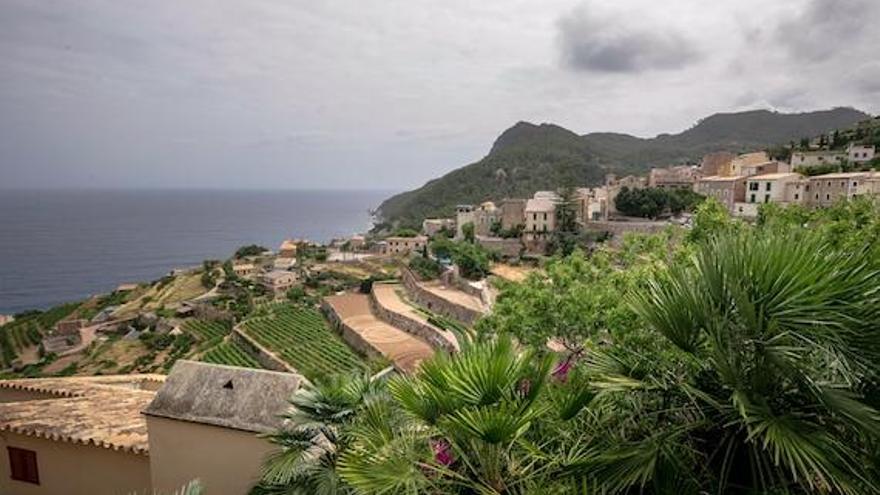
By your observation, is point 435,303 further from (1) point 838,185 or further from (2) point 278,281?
(1) point 838,185

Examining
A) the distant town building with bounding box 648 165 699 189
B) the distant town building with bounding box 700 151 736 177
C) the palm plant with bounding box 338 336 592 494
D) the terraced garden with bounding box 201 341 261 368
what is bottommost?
the terraced garden with bounding box 201 341 261 368

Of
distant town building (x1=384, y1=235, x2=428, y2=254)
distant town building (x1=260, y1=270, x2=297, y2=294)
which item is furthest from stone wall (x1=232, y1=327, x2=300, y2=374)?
distant town building (x1=384, y1=235, x2=428, y2=254)

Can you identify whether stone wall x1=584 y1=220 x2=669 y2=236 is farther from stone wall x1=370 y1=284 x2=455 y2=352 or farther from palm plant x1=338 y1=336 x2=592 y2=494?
palm plant x1=338 y1=336 x2=592 y2=494

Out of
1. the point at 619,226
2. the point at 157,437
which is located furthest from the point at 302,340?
the point at 619,226

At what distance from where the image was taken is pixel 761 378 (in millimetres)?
2900

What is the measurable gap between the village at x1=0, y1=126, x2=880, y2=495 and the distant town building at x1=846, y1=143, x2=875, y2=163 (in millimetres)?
259

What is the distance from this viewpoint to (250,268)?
67.9m

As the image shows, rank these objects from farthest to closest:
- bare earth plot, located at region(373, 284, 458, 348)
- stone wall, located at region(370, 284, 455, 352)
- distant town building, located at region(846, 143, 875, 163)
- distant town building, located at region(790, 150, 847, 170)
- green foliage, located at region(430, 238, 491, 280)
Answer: distant town building, located at region(790, 150, 847, 170) < green foliage, located at region(430, 238, 491, 280) < distant town building, located at region(846, 143, 875, 163) < bare earth plot, located at region(373, 284, 458, 348) < stone wall, located at region(370, 284, 455, 352)

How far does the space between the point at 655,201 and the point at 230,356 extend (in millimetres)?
40264

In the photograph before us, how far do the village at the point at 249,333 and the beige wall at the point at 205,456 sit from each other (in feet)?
0.06

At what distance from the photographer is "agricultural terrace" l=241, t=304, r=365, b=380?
103 ft

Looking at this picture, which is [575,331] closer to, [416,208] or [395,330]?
[395,330]

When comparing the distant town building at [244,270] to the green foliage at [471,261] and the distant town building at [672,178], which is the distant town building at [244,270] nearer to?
the green foliage at [471,261]

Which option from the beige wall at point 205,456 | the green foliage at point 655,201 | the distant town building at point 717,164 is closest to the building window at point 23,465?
the beige wall at point 205,456
